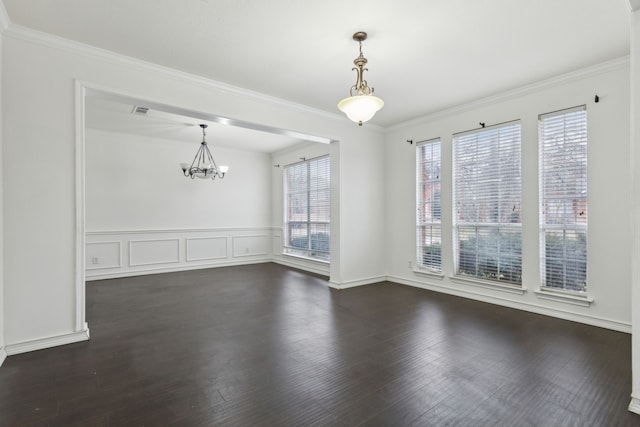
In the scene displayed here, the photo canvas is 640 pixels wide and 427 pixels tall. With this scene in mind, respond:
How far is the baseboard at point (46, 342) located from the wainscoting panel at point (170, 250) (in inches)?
131

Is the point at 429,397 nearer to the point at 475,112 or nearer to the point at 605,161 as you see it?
the point at 605,161

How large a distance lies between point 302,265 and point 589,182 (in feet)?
16.8

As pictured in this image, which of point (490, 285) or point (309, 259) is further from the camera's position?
point (309, 259)

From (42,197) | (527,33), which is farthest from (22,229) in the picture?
(527,33)

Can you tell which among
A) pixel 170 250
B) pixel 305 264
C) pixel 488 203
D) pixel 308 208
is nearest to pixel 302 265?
pixel 305 264

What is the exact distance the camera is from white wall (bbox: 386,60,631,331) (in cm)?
320

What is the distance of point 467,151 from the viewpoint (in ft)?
14.9

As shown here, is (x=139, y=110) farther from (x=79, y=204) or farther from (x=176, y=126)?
(x=79, y=204)

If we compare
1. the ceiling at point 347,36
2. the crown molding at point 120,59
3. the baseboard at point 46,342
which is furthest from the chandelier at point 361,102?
the baseboard at point 46,342

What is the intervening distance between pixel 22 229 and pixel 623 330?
5841 millimetres

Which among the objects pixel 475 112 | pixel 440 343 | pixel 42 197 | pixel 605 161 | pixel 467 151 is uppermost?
pixel 475 112

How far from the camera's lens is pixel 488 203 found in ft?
14.1

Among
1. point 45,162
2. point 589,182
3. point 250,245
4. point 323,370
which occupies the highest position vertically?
point 45,162

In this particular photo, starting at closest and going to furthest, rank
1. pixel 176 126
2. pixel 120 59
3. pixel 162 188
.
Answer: pixel 120 59 → pixel 176 126 → pixel 162 188
